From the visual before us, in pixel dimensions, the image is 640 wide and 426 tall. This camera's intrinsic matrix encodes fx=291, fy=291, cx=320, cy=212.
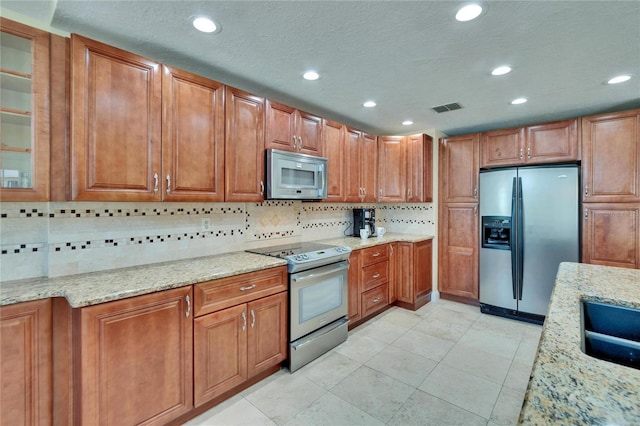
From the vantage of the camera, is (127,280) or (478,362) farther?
(478,362)

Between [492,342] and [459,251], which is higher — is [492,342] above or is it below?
below

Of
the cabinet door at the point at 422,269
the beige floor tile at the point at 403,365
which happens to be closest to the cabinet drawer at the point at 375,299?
Answer: the cabinet door at the point at 422,269

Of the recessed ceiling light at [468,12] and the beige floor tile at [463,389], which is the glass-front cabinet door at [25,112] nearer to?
the recessed ceiling light at [468,12]

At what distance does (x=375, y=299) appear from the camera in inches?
133

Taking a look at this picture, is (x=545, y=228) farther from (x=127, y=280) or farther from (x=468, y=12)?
(x=127, y=280)

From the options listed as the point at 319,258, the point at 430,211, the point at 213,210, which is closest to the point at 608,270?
the point at 319,258

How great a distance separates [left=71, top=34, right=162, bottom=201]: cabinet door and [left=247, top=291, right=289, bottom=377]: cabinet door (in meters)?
1.06

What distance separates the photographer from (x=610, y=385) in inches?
28.7

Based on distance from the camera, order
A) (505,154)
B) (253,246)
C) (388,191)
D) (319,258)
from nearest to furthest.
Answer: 1. (319,258)
2. (253,246)
3. (505,154)
4. (388,191)

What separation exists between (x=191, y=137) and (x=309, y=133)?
1194 mm

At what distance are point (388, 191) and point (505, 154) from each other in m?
1.44

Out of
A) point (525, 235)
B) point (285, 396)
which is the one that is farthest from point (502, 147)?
point (285, 396)

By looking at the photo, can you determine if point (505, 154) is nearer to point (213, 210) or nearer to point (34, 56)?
point (213, 210)

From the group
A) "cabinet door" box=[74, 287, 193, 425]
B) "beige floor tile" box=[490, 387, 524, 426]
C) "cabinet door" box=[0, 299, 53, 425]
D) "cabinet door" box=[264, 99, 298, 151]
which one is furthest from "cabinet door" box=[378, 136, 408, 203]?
"cabinet door" box=[0, 299, 53, 425]
